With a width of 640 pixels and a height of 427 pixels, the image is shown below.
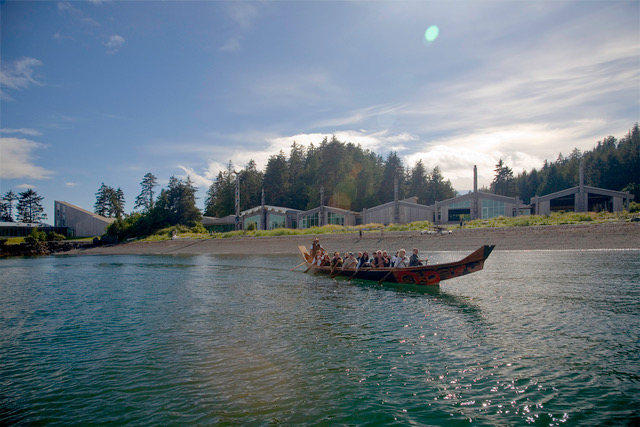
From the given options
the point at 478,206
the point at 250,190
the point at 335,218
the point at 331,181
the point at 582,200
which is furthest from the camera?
the point at 250,190

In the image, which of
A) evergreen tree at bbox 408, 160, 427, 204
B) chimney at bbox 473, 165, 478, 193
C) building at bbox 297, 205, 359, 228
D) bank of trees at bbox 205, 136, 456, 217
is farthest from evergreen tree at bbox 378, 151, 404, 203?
chimney at bbox 473, 165, 478, 193

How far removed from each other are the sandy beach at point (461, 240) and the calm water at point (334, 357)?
1578cm

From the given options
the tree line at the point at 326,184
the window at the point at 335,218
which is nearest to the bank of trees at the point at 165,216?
the tree line at the point at 326,184

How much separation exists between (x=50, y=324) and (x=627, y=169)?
125685 mm

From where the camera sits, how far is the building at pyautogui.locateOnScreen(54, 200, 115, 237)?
82500 millimetres

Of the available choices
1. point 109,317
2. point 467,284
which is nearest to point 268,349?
point 109,317

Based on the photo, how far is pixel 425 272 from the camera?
19.6 metres

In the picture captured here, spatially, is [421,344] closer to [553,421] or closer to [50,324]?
[553,421]

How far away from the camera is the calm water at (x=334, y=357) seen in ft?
24.0

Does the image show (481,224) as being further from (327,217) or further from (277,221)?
(277,221)

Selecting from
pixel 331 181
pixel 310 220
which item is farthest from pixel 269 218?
pixel 331 181

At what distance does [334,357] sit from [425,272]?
10.8 meters

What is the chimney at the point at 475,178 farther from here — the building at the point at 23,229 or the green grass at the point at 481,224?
the building at the point at 23,229

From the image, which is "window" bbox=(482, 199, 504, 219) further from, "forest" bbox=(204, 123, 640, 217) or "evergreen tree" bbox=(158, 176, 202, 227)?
"evergreen tree" bbox=(158, 176, 202, 227)
